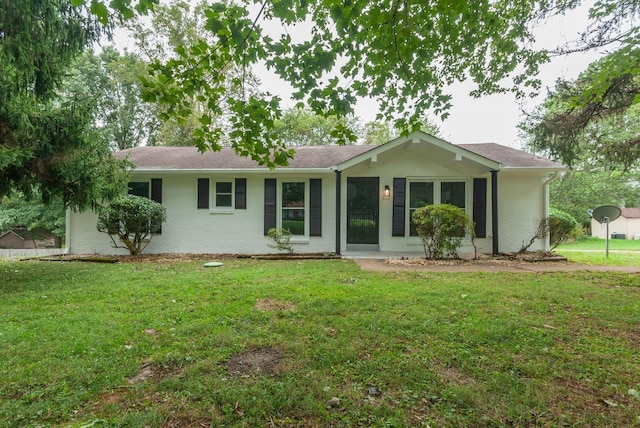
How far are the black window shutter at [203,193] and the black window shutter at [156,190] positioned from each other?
4.16 feet

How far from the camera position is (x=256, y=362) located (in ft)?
8.34

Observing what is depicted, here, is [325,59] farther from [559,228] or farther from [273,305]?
[559,228]

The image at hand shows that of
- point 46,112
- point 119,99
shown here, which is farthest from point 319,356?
point 119,99

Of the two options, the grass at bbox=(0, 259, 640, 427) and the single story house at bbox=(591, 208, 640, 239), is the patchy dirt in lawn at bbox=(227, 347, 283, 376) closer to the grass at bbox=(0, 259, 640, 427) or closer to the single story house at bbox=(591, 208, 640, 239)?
the grass at bbox=(0, 259, 640, 427)

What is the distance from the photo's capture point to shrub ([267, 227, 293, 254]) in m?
8.83

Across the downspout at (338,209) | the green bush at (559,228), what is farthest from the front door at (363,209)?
the green bush at (559,228)

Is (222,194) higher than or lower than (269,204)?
higher

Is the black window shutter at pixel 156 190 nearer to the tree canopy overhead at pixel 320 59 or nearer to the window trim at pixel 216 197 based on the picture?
the window trim at pixel 216 197

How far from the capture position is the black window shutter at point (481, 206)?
359 inches

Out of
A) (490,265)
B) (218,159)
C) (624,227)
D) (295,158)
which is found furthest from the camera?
(624,227)

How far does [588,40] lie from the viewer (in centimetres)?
541

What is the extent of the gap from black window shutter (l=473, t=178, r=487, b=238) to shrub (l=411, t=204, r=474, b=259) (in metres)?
1.28

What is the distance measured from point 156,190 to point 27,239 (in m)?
9.96

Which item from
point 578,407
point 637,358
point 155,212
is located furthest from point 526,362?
point 155,212
